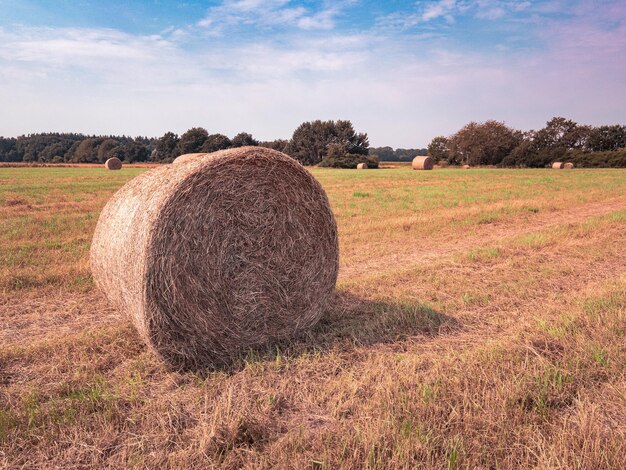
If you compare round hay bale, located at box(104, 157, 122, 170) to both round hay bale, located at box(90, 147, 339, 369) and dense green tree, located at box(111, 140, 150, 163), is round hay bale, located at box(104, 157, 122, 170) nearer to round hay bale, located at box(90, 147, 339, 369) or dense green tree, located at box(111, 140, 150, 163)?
dense green tree, located at box(111, 140, 150, 163)

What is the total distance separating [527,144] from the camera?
67.2 meters

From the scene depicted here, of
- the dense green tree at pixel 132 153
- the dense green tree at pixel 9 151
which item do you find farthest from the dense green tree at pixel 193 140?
the dense green tree at pixel 9 151

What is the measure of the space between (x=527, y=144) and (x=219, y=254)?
7227 cm

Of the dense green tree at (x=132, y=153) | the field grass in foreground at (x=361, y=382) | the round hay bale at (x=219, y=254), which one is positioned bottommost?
the field grass in foreground at (x=361, y=382)

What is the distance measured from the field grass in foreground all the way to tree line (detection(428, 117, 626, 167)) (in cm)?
6380

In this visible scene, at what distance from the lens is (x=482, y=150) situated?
7112cm

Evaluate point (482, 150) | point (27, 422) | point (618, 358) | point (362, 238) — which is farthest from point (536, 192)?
point (482, 150)

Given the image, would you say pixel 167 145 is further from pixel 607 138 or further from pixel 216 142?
pixel 607 138

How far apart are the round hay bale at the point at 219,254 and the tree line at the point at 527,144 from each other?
66.4m

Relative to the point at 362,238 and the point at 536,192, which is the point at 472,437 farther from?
the point at 536,192

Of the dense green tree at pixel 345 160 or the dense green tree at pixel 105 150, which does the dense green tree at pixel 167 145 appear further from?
the dense green tree at pixel 345 160

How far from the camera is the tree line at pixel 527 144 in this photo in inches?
2509

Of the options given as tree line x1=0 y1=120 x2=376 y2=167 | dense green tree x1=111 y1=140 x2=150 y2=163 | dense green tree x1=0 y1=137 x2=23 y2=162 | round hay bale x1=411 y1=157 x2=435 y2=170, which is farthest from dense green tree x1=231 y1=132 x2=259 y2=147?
dense green tree x1=0 y1=137 x2=23 y2=162

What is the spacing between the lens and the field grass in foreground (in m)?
2.94
